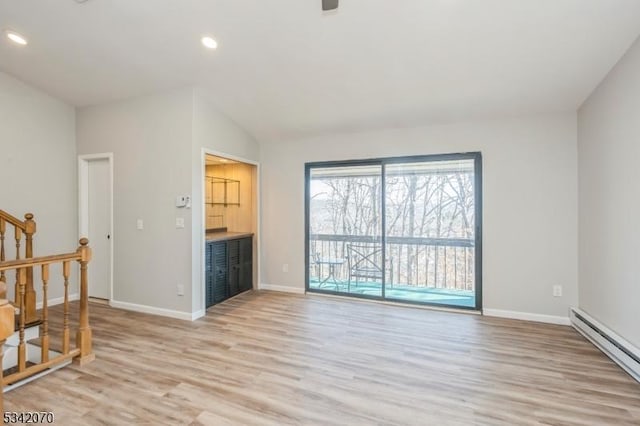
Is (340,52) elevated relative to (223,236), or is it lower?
elevated

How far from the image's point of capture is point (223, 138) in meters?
4.36

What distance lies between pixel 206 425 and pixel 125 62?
3517mm

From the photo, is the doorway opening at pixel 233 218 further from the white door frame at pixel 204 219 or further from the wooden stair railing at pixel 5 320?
the wooden stair railing at pixel 5 320

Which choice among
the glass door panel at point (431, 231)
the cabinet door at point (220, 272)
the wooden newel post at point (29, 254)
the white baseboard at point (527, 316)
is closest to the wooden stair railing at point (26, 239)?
the wooden newel post at point (29, 254)

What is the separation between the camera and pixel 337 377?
8.36 ft

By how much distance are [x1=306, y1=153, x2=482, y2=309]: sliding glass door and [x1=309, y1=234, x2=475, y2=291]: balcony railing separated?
1 cm

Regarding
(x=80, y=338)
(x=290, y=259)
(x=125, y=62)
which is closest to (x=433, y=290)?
(x=290, y=259)

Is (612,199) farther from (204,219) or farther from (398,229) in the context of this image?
(204,219)

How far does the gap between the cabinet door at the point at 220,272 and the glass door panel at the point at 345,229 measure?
121cm


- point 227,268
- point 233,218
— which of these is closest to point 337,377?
point 227,268

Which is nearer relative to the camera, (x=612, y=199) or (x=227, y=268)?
(x=612, y=199)

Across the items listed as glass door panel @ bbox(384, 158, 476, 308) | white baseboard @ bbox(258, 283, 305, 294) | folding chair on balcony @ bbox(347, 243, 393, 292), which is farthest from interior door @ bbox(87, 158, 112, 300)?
glass door panel @ bbox(384, 158, 476, 308)

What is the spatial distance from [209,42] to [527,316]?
14.8 feet

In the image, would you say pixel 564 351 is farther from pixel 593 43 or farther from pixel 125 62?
pixel 125 62
